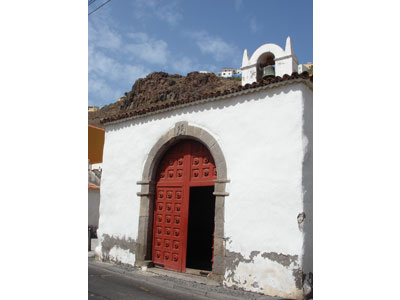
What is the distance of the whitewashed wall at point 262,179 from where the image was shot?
4391 millimetres

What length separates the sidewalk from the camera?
4.35 meters

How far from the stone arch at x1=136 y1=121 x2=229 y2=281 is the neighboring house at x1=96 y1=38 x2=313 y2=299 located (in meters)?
0.02

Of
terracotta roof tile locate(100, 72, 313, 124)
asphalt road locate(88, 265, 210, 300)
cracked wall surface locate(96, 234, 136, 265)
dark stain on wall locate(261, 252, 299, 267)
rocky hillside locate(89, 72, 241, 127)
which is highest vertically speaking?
rocky hillside locate(89, 72, 241, 127)

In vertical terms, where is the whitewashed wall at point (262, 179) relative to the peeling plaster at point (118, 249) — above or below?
above

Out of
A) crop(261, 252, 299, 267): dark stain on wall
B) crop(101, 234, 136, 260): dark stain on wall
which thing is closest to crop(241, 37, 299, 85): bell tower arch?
crop(261, 252, 299, 267): dark stain on wall

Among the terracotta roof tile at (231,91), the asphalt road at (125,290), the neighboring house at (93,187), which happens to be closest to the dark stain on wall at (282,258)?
the asphalt road at (125,290)

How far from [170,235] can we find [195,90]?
34.2 meters

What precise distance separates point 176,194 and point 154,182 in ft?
2.00

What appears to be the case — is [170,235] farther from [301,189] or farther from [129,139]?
[301,189]

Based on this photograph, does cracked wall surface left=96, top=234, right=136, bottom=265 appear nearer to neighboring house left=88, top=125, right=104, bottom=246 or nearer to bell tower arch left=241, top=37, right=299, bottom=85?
neighboring house left=88, top=125, right=104, bottom=246

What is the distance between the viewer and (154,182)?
21.0 feet

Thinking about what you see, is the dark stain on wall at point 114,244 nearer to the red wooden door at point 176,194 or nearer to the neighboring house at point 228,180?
the neighboring house at point 228,180

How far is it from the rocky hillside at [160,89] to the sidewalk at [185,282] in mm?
32794
